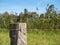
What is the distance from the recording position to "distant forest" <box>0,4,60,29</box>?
1105 centimetres

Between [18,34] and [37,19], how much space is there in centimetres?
909

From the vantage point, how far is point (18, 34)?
276 centimetres

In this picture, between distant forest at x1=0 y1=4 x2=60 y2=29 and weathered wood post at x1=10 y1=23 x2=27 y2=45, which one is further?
distant forest at x1=0 y1=4 x2=60 y2=29

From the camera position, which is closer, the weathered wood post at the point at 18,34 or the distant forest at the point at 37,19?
the weathered wood post at the point at 18,34

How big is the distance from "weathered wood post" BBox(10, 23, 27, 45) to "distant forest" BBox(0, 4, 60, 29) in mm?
7985

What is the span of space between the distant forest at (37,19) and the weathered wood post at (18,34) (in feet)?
26.2

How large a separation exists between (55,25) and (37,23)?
3.16ft

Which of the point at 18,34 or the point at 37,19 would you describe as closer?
the point at 18,34

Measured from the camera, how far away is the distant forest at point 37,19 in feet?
36.3

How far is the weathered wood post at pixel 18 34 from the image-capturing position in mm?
2758

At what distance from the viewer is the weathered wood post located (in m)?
2.76

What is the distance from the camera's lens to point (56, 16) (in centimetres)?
1173

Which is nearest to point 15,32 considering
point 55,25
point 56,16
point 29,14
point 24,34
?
point 24,34

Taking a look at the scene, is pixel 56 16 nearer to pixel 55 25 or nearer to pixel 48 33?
pixel 55 25
